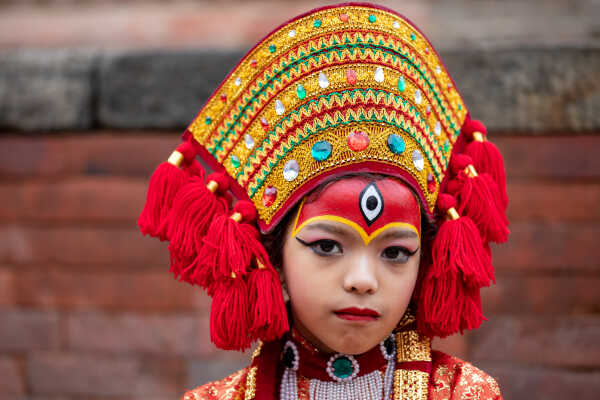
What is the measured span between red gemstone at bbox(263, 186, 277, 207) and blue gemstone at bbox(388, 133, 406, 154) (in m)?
0.27

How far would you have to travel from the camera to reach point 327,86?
4.89 feet

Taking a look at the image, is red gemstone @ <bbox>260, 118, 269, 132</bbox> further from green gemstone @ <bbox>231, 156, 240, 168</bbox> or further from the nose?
the nose

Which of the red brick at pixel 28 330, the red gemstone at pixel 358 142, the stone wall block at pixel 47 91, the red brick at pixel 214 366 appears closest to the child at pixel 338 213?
the red gemstone at pixel 358 142

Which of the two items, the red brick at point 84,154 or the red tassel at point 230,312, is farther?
the red brick at point 84,154

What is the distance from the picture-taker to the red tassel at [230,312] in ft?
4.91

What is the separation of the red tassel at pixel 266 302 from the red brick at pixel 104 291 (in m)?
1.52

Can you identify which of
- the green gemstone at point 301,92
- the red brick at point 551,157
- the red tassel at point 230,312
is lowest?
the red tassel at point 230,312

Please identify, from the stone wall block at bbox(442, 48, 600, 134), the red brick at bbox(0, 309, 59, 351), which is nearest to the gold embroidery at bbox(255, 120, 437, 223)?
the stone wall block at bbox(442, 48, 600, 134)

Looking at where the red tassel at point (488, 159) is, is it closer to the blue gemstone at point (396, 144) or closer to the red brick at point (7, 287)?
the blue gemstone at point (396, 144)

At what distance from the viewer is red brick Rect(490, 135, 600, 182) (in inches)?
108

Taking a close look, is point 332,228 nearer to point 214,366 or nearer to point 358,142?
point 358,142

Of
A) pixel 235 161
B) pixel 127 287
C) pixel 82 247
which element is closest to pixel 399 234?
pixel 235 161

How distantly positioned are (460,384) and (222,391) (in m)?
0.55

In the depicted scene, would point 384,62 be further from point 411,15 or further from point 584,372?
point 584,372
